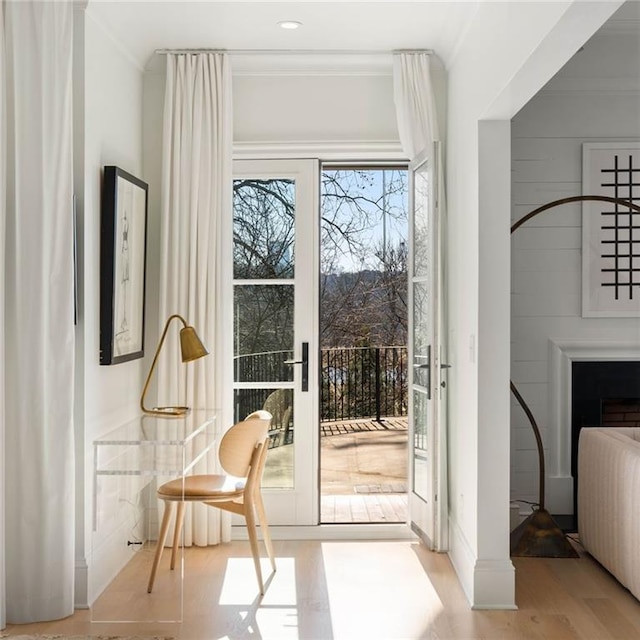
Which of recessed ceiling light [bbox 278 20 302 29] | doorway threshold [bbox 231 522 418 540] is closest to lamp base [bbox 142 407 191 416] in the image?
doorway threshold [bbox 231 522 418 540]

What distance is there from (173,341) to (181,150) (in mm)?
1066

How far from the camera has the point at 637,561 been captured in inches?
134

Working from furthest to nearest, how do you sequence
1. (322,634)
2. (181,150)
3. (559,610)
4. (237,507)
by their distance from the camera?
(181,150) → (237,507) → (559,610) → (322,634)

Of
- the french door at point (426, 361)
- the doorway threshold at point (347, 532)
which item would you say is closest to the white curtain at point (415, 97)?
the french door at point (426, 361)

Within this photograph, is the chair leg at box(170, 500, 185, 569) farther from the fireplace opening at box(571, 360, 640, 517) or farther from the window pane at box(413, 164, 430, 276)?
the fireplace opening at box(571, 360, 640, 517)

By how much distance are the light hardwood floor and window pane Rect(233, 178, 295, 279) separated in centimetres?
164

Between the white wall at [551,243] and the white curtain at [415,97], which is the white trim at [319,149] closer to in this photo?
the white curtain at [415,97]

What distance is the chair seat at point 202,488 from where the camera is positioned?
3346mm

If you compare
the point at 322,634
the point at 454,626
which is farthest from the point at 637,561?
the point at 322,634

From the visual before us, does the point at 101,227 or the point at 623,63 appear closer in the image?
the point at 101,227

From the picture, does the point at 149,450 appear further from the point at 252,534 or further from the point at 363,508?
the point at 363,508

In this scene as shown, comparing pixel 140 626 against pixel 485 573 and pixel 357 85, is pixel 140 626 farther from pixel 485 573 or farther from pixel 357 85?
pixel 357 85

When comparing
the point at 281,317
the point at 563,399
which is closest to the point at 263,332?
the point at 281,317

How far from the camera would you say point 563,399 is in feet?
14.6
